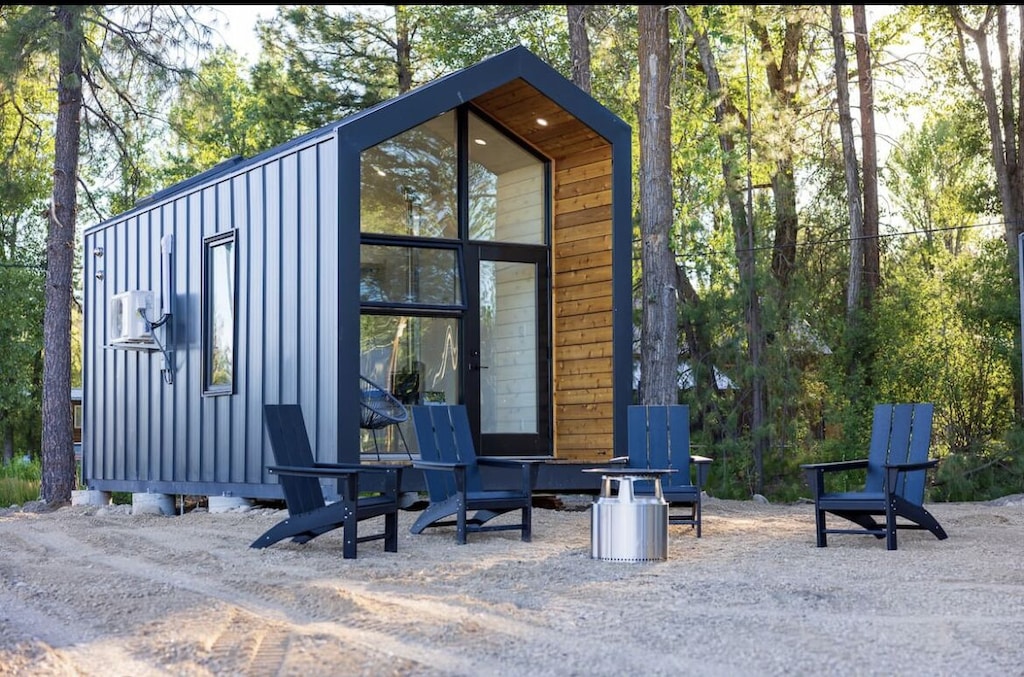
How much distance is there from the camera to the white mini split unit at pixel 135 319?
1077 cm

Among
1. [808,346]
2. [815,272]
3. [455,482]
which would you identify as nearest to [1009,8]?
[815,272]

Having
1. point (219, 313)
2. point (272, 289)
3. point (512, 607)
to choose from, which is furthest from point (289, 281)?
point (512, 607)

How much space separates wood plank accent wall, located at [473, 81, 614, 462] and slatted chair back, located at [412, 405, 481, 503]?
2.63 metres

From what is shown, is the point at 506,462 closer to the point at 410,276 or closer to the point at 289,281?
the point at 289,281

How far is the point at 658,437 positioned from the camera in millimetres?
8141

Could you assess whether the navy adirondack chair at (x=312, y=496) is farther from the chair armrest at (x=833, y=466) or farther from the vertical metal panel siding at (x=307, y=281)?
the chair armrest at (x=833, y=466)

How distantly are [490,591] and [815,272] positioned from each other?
454 inches

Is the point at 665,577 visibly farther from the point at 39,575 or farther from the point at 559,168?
the point at 559,168

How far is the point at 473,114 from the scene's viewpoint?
10.5 m

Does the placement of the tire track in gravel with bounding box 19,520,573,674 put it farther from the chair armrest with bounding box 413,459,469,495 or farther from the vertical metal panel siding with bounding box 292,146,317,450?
the vertical metal panel siding with bounding box 292,146,317,450

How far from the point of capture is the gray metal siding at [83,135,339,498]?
8.91 m

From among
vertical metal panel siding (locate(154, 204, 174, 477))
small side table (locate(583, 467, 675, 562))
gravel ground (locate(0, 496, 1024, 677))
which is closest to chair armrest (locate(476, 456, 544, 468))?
gravel ground (locate(0, 496, 1024, 677))

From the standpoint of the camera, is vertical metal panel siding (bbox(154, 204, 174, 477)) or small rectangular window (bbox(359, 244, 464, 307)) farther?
vertical metal panel siding (bbox(154, 204, 174, 477))

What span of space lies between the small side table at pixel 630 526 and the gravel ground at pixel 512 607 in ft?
0.28
